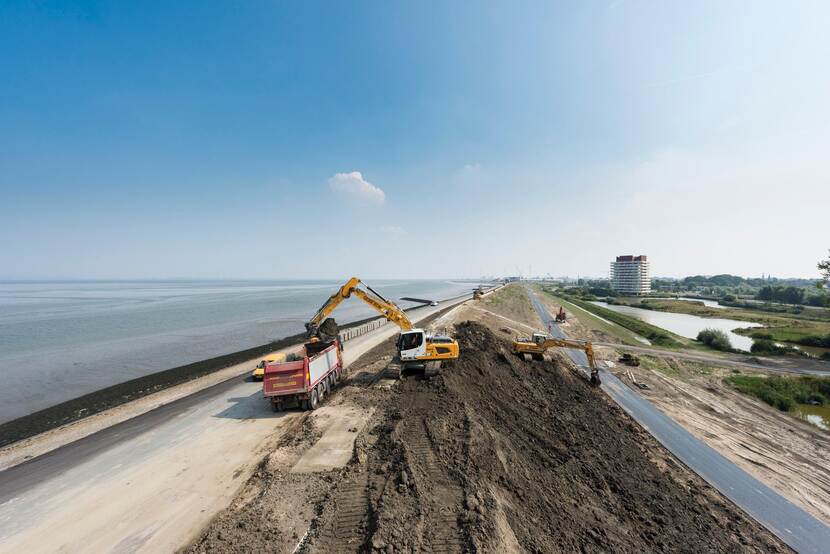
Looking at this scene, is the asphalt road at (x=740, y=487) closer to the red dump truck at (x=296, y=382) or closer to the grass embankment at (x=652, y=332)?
the red dump truck at (x=296, y=382)

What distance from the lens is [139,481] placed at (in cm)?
1284

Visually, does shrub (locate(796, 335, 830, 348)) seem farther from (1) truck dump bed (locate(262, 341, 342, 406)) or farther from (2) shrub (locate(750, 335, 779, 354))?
(1) truck dump bed (locate(262, 341, 342, 406))

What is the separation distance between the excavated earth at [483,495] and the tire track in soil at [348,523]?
0.04m

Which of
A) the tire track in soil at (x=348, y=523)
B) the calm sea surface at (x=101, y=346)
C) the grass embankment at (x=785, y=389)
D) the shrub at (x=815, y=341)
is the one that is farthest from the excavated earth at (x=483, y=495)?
the shrub at (x=815, y=341)

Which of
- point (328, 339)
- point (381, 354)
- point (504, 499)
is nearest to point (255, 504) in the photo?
point (504, 499)

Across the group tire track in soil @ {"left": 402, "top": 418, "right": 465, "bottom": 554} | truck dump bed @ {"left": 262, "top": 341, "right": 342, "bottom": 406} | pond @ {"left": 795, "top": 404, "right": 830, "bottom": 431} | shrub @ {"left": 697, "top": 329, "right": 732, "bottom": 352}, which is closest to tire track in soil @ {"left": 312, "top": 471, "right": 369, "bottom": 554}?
tire track in soil @ {"left": 402, "top": 418, "right": 465, "bottom": 554}

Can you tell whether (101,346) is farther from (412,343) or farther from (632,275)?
(632,275)

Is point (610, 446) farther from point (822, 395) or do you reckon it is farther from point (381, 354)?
point (822, 395)

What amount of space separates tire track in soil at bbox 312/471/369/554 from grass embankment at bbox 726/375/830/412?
32726 millimetres

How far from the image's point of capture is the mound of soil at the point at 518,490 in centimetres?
859

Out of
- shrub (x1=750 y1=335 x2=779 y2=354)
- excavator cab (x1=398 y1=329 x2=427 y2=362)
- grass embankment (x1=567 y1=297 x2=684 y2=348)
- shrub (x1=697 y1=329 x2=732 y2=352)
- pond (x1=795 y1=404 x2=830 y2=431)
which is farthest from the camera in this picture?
grass embankment (x1=567 y1=297 x2=684 y2=348)

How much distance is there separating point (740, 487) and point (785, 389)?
21938 mm

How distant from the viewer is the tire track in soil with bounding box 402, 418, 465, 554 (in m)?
8.07

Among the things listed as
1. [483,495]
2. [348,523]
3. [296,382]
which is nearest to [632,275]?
[296,382]
